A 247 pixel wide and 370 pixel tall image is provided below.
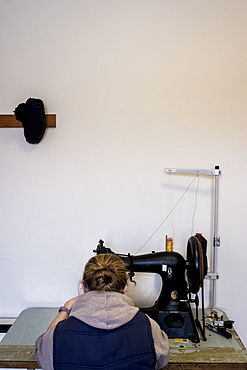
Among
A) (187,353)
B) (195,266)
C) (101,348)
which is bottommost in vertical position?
(187,353)

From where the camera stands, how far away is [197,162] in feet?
5.77

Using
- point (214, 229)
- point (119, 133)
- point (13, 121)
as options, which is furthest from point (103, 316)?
point (13, 121)

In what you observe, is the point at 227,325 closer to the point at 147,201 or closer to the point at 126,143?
the point at 147,201

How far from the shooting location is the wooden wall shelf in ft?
5.82

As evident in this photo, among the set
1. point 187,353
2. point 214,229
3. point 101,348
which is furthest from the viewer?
point 214,229

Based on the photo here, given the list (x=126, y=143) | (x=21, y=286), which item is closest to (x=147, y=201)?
(x=126, y=143)

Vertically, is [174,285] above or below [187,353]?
above

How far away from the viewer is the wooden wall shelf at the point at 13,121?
1.78 meters

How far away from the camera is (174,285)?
1496 mm

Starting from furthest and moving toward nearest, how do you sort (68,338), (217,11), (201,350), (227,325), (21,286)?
1. (21,286)
2. (217,11)
3. (227,325)
4. (201,350)
5. (68,338)

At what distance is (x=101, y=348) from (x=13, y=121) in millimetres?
1273

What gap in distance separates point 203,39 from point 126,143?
26.8 inches

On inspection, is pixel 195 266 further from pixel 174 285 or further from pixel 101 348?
pixel 101 348

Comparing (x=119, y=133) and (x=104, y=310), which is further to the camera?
(x=119, y=133)
